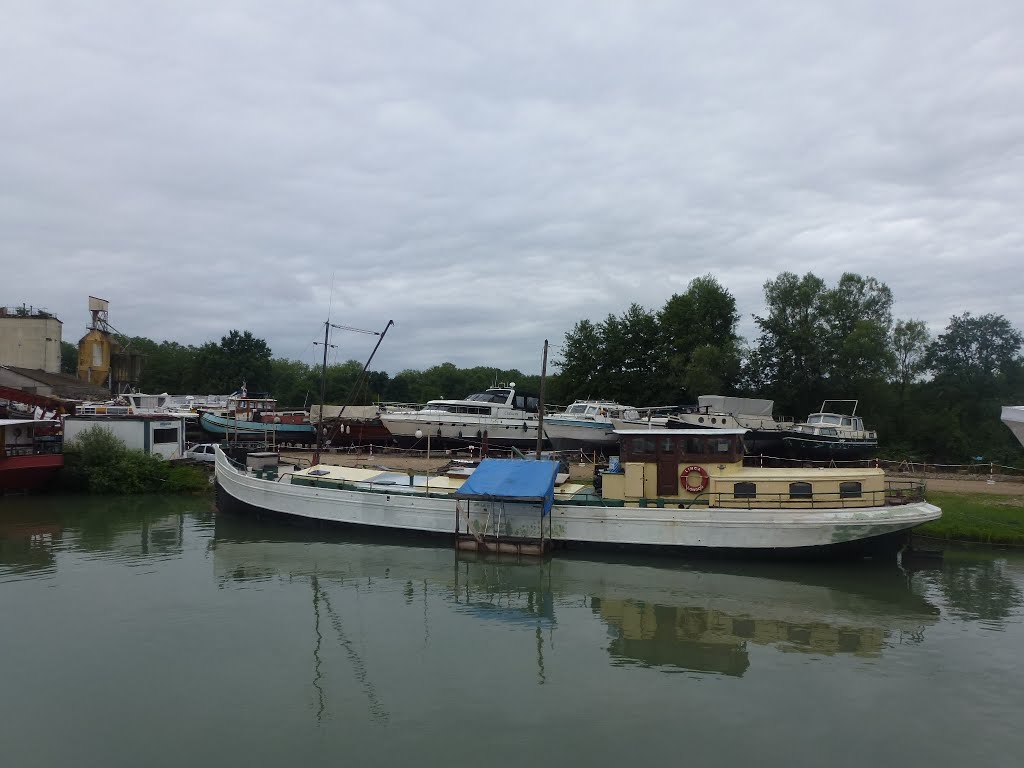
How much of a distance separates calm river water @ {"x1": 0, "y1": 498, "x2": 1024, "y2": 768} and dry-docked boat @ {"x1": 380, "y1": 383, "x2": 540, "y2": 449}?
19.6 m

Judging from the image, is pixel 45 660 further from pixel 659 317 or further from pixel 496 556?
pixel 659 317

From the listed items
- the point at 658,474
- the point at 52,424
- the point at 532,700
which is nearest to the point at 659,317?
the point at 658,474

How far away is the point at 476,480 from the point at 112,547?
12937 millimetres

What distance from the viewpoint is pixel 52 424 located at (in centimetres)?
3503

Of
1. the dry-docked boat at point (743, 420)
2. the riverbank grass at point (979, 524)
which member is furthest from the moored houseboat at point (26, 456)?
the riverbank grass at point (979, 524)

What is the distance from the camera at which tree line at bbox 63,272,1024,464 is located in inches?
1636

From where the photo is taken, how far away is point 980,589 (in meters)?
18.3

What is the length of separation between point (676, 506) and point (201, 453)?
28887 millimetres

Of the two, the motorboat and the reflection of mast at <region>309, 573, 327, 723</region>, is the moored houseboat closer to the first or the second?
the reflection of mast at <region>309, 573, 327, 723</region>

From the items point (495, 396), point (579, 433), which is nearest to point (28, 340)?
point (495, 396)

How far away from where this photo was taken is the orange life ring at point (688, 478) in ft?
69.5

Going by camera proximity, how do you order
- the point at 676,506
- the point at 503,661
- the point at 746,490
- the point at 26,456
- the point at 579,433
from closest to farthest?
the point at 503,661 < the point at 746,490 < the point at 676,506 < the point at 26,456 < the point at 579,433

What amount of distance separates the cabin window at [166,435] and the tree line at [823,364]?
987cm

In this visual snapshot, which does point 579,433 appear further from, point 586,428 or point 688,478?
point 688,478
